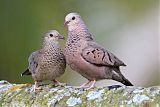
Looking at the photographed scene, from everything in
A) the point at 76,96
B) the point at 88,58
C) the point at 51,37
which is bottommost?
the point at 76,96

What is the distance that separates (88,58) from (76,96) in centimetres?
64

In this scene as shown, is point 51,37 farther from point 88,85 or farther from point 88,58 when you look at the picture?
point 88,85

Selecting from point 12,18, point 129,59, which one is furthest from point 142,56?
point 12,18

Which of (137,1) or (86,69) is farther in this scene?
(137,1)

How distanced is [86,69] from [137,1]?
819 centimetres

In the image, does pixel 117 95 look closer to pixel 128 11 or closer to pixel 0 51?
pixel 0 51

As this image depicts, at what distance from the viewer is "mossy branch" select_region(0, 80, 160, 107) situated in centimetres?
414

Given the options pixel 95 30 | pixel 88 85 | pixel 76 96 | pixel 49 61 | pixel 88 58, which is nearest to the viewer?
pixel 76 96

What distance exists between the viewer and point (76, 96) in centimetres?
443

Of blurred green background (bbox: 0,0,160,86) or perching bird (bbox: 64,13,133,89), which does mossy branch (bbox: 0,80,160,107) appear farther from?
blurred green background (bbox: 0,0,160,86)

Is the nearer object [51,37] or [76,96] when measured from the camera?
[76,96]

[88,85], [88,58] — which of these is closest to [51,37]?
[88,58]

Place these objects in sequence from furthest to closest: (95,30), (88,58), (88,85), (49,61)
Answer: (95,30)
(49,61)
(88,58)
(88,85)

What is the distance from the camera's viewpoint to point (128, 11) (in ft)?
43.3
